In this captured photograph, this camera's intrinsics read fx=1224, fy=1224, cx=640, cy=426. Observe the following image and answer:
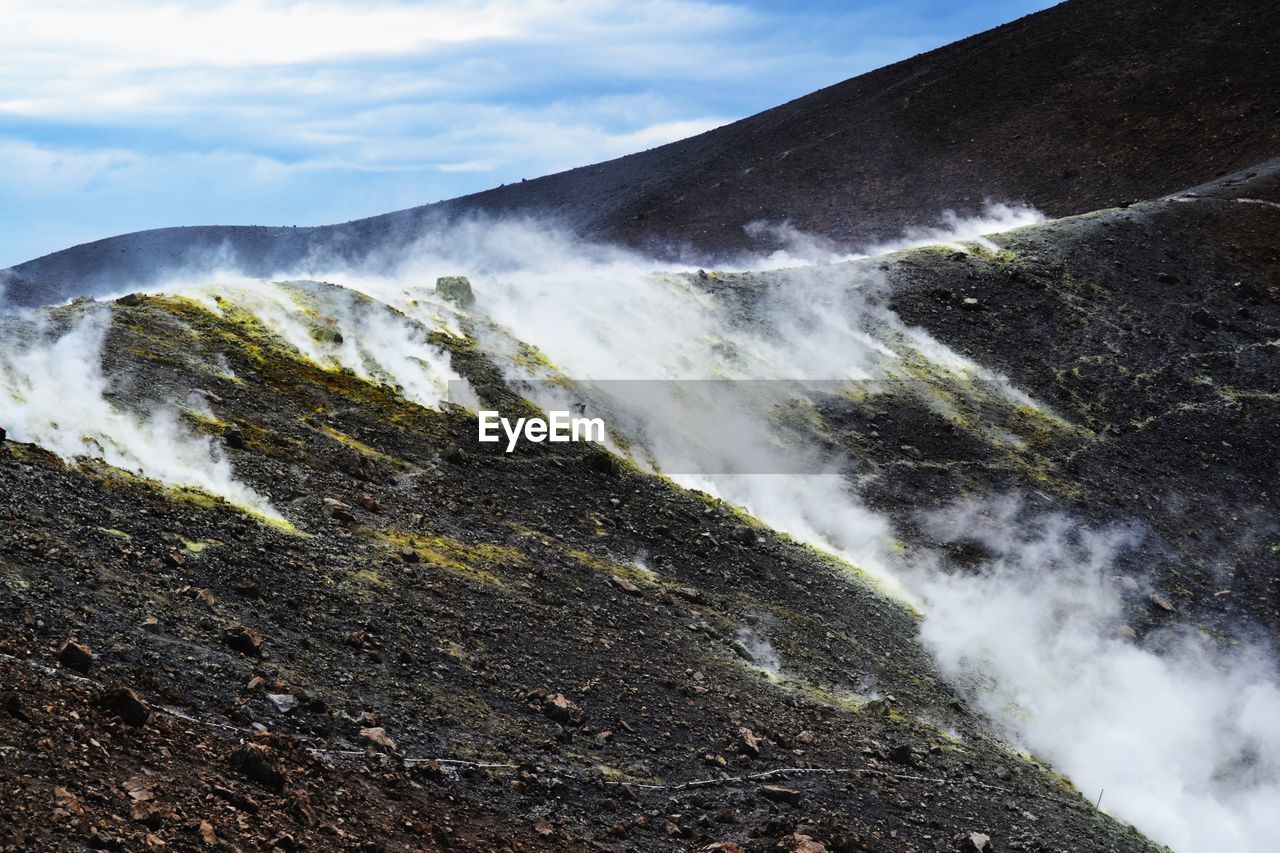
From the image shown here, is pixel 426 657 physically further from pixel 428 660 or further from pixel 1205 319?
pixel 1205 319

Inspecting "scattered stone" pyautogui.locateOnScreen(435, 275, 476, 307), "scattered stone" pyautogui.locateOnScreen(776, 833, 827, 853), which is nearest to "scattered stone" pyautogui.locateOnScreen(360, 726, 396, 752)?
"scattered stone" pyautogui.locateOnScreen(776, 833, 827, 853)

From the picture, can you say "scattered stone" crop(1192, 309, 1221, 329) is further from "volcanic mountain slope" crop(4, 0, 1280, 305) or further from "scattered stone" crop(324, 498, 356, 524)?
"scattered stone" crop(324, 498, 356, 524)

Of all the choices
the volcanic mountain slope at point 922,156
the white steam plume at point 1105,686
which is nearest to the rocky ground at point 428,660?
the white steam plume at point 1105,686

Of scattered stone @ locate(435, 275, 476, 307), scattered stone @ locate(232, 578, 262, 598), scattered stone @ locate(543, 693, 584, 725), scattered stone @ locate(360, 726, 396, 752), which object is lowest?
scattered stone @ locate(543, 693, 584, 725)

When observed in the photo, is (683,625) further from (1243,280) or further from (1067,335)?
(1243,280)

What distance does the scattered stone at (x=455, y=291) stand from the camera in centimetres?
2380

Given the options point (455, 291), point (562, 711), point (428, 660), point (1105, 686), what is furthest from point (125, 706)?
point (1105, 686)

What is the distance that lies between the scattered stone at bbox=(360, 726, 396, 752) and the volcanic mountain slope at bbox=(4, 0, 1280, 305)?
1415 inches

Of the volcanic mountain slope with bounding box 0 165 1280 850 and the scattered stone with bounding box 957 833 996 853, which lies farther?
the scattered stone with bounding box 957 833 996 853

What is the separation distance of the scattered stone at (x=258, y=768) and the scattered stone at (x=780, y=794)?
5.28 m

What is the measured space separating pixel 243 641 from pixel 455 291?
12.6 metres

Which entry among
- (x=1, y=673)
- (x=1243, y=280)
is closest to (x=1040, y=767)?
(x=1, y=673)

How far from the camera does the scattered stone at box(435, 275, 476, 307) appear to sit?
2380cm

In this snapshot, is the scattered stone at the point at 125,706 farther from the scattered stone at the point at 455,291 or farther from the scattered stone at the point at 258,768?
the scattered stone at the point at 455,291
